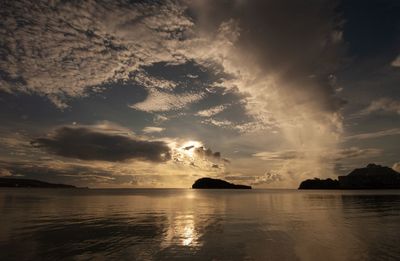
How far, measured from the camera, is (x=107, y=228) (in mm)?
36281

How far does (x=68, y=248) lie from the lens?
979 inches

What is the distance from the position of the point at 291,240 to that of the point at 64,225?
1142 inches

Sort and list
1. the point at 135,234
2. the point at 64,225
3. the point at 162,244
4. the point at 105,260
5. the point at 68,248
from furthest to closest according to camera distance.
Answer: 1. the point at 64,225
2. the point at 135,234
3. the point at 162,244
4. the point at 68,248
5. the point at 105,260

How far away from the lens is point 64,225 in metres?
39.1

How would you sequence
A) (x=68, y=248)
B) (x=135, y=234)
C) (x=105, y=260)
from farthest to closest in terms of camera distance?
(x=135, y=234) → (x=68, y=248) → (x=105, y=260)

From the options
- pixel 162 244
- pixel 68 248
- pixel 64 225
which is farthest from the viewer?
pixel 64 225

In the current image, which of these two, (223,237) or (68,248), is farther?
(223,237)

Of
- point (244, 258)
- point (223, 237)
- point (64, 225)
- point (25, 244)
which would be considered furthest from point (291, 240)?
point (64, 225)

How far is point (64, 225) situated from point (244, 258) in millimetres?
27621

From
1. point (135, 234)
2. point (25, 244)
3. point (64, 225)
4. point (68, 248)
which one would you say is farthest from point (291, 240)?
point (64, 225)

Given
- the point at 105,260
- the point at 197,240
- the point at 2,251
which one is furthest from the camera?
the point at 197,240

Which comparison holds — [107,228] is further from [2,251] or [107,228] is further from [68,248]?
[2,251]

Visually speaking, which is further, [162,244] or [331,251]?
[162,244]

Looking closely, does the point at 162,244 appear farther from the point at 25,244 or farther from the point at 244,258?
the point at 25,244
